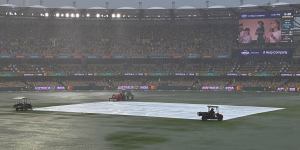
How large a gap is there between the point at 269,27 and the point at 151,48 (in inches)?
1435

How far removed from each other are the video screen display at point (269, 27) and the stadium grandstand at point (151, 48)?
0.80ft

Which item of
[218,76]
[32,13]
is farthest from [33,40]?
[218,76]

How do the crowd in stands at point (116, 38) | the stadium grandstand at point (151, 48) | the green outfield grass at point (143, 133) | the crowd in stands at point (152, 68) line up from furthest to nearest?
1. the crowd in stands at point (116, 38)
2. the crowd in stands at point (152, 68)
3. the stadium grandstand at point (151, 48)
4. the green outfield grass at point (143, 133)

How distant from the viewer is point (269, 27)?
111438 millimetres

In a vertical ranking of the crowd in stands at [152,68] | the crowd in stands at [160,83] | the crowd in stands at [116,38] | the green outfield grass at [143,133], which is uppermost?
the crowd in stands at [116,38]

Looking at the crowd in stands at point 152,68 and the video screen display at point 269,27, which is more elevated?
the video screen display at point 269,27

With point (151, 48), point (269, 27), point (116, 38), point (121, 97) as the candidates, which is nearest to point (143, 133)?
point (121, 97)

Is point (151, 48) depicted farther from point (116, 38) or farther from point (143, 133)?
point (143, 133)

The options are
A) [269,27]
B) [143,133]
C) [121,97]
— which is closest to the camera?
[143,133]

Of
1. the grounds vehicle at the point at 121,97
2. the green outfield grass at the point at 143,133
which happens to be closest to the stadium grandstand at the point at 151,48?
the grounds vehicle at the point at 121,97

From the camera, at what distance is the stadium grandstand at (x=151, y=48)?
114 metres

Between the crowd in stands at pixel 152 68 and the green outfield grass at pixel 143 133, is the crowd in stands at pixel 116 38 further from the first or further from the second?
the green outfield grass at pixel 143 133

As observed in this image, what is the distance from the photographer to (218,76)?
390 ft

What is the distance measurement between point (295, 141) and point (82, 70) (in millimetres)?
100790
